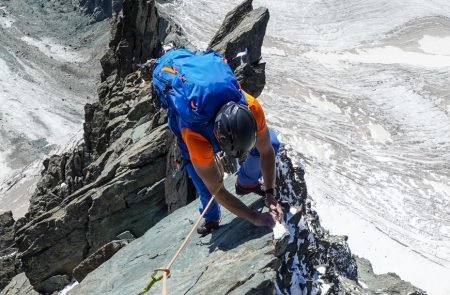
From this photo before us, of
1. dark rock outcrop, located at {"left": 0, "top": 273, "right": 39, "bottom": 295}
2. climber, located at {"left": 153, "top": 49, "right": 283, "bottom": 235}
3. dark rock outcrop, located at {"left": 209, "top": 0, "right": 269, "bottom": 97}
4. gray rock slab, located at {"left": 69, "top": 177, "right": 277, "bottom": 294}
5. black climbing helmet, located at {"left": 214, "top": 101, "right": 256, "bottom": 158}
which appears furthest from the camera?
dark rock outcrop, located at {"left": 209, "top": 0, "right": 269, "bottom": 97}

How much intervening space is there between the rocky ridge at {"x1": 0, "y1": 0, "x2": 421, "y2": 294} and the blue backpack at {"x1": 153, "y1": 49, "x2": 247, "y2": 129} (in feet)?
5.68

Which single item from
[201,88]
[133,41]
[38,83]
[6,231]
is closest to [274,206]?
[201,88]

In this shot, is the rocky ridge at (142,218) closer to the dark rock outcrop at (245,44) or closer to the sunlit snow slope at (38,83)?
the dark rock outcrop at (245,44)

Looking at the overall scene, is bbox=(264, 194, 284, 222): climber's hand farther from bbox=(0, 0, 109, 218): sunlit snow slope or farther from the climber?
bbox=(0, 0, 109, 218): sunlit snow slope

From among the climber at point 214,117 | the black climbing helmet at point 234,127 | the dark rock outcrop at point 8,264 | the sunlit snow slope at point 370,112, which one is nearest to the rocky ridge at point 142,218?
the climber at point 214,117

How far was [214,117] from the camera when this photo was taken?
19.4 feet

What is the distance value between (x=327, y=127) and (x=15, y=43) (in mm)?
38664

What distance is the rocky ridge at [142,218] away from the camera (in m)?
6.85

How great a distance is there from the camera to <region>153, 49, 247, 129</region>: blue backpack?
19.2 feet

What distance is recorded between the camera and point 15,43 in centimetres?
5472

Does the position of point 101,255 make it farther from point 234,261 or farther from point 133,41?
point 133,41

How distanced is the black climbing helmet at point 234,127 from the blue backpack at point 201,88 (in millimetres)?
148

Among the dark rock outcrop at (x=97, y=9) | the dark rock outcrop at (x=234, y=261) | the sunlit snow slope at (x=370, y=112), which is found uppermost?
the dark rock outcrop at (x=234, y=261)

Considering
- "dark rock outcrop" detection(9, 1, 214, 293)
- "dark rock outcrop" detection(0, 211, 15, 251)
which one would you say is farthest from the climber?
"dark rock outcrop" detection(0, 211, 15, 251)
